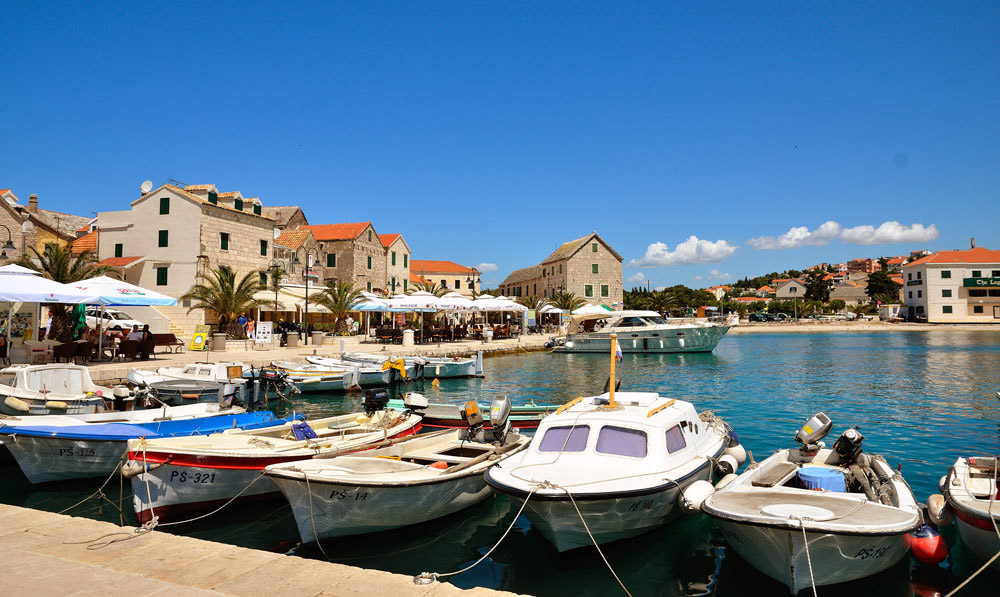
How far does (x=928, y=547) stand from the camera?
7.11 m

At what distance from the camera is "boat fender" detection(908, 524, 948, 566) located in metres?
7.07

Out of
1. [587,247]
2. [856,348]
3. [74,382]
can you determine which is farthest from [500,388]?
[587,247]

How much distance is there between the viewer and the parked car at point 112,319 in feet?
98.6

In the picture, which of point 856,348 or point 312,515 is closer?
point 312,515

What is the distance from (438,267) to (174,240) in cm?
5079

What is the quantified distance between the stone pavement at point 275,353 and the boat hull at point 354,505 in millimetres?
14766

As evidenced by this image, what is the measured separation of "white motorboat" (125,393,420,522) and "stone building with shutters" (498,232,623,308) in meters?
56.1

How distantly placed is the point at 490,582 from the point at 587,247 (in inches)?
2410

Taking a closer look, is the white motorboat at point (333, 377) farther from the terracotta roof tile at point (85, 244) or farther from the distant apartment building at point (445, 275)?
the distant apartment building at point (445, 275)

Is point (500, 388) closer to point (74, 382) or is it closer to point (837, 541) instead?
point (74, 382)

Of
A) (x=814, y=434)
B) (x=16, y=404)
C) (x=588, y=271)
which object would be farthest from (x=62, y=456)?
(x=588, y=271)

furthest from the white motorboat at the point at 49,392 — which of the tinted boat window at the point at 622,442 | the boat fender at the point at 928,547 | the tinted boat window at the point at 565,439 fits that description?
the boat fender at the point at 928,547

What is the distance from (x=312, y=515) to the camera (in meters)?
7.57

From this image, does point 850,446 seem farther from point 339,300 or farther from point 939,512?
point 339,300
